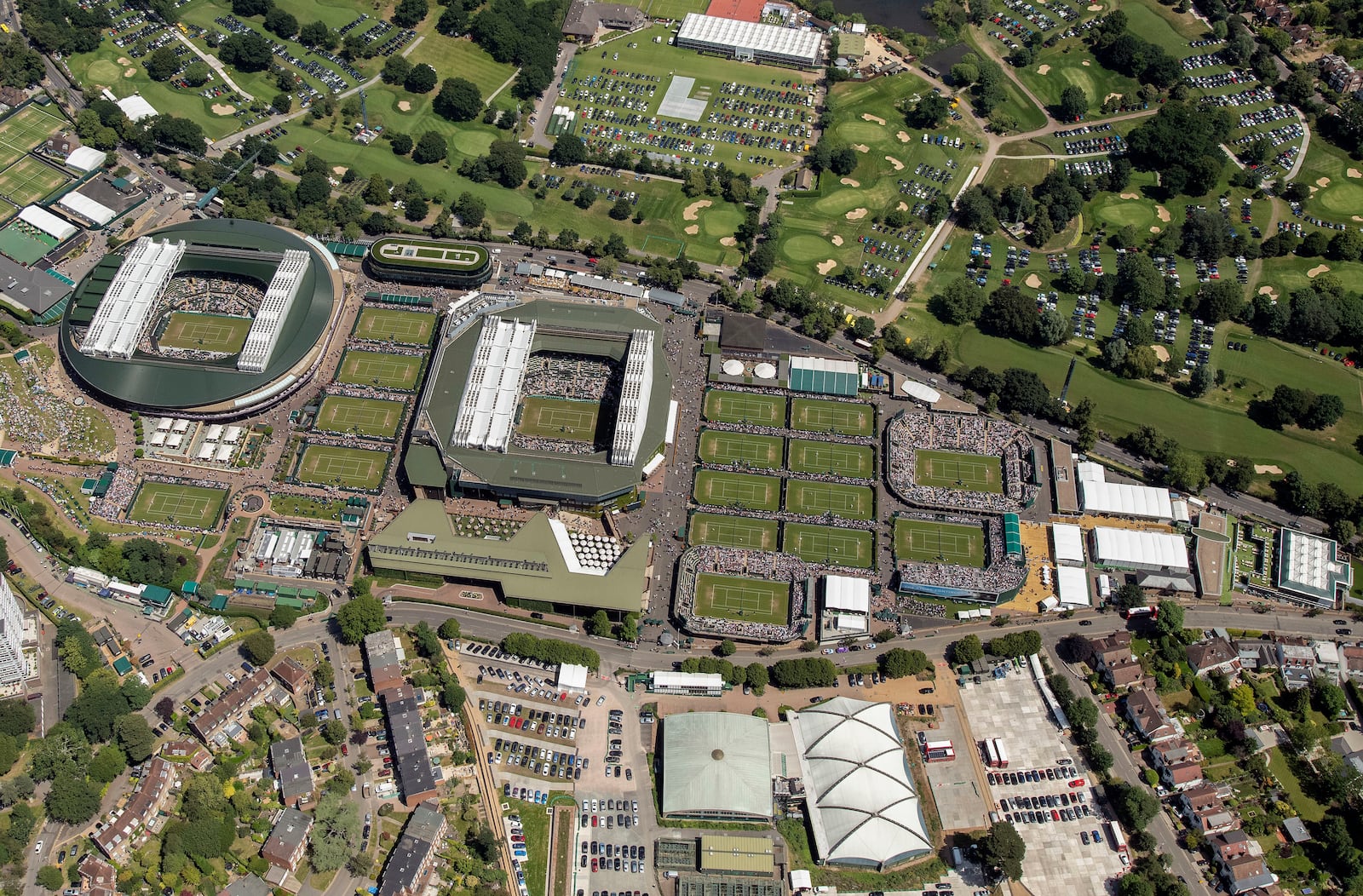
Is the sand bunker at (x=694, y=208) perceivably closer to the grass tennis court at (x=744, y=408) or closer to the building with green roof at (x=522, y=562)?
the grass tennis court at (x=744, y=408)

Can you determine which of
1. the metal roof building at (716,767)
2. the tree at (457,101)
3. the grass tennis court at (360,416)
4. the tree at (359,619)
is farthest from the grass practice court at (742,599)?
the tree at (457,101)

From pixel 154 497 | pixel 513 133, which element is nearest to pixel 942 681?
pixel 154 497

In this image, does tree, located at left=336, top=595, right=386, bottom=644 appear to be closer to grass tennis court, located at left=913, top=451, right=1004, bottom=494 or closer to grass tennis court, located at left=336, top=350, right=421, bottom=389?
grass tennis court, located at left=336, top=350, right=421, bottom=389

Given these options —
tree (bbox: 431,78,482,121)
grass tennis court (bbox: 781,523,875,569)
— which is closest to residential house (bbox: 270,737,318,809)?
grass tennis court (bbox: 781,523,875,569)

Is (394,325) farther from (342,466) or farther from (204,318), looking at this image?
(204,318)

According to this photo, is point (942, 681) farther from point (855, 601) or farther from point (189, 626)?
point (189, 626)

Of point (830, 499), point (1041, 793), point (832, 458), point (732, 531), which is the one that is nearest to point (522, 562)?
point (732, 531)
